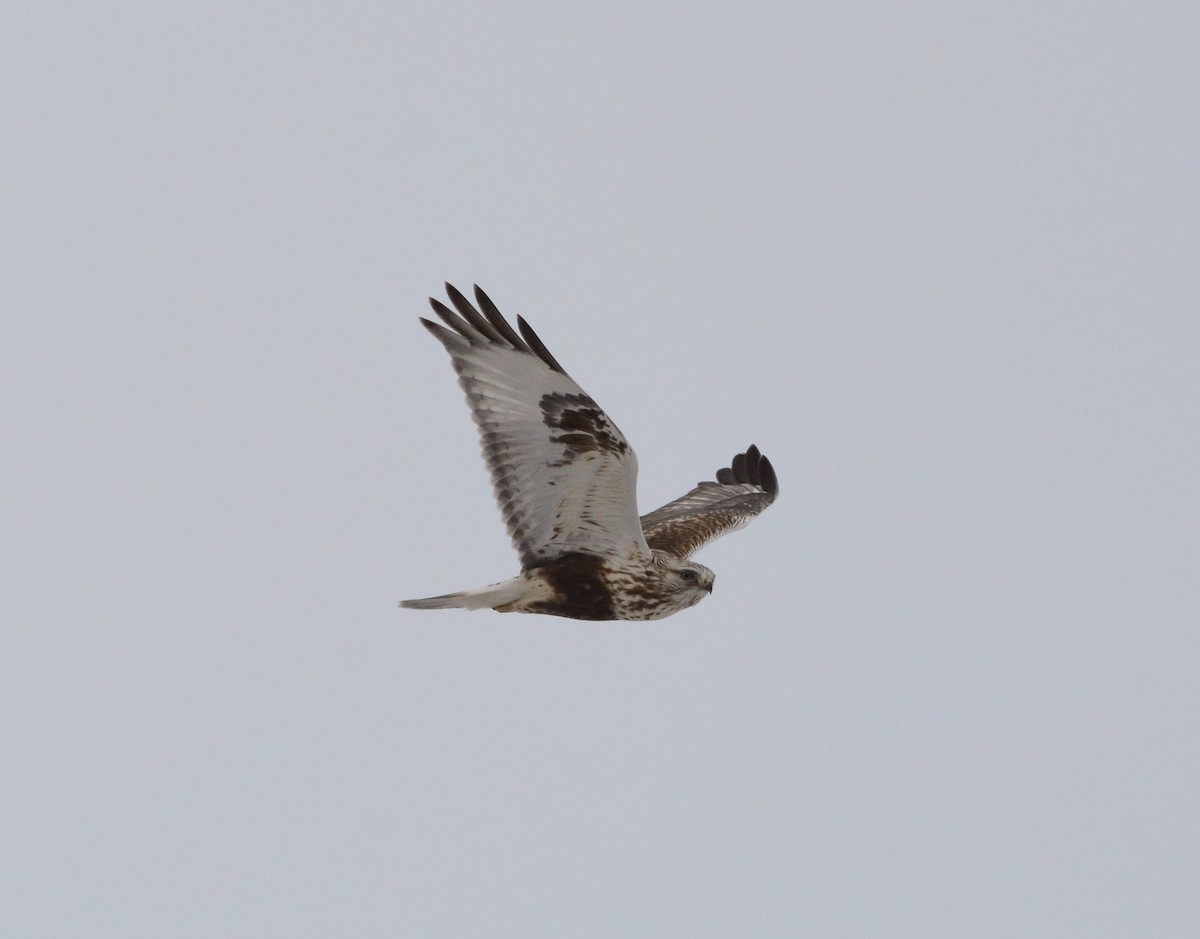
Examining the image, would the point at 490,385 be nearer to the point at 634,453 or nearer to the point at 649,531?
the point at 634,453

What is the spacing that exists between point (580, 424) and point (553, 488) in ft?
1.72

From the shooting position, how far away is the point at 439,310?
980 centimetres

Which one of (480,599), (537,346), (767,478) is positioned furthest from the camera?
(767,478)

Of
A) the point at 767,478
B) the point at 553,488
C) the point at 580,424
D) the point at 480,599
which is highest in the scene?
the point at 767,478

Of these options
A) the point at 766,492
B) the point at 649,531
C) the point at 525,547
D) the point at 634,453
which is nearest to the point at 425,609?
the point at 525,547

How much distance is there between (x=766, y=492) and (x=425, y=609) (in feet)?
16.1

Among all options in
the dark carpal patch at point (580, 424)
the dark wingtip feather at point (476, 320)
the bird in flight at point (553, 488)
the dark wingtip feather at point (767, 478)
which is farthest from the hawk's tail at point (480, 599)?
the dark wingtip feather at point (767, 478)

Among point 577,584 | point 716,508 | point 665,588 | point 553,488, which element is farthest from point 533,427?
point 716,508

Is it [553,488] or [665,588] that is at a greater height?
[553,488]

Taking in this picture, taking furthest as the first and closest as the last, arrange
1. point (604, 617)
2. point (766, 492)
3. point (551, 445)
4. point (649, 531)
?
point (766, 492)
point (649, 531)
point (604, 617)
point (551, 445)

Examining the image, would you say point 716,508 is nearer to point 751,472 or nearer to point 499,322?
point 751,472

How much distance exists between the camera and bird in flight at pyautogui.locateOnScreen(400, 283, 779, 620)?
31.8ft

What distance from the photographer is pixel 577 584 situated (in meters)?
10.3

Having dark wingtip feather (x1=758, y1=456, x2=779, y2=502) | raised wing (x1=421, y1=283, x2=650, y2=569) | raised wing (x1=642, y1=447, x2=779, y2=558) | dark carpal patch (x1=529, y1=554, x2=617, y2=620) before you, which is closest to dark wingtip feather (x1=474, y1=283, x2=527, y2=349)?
raised wing (x1=421, y1=283, x2=650, y2=569)
